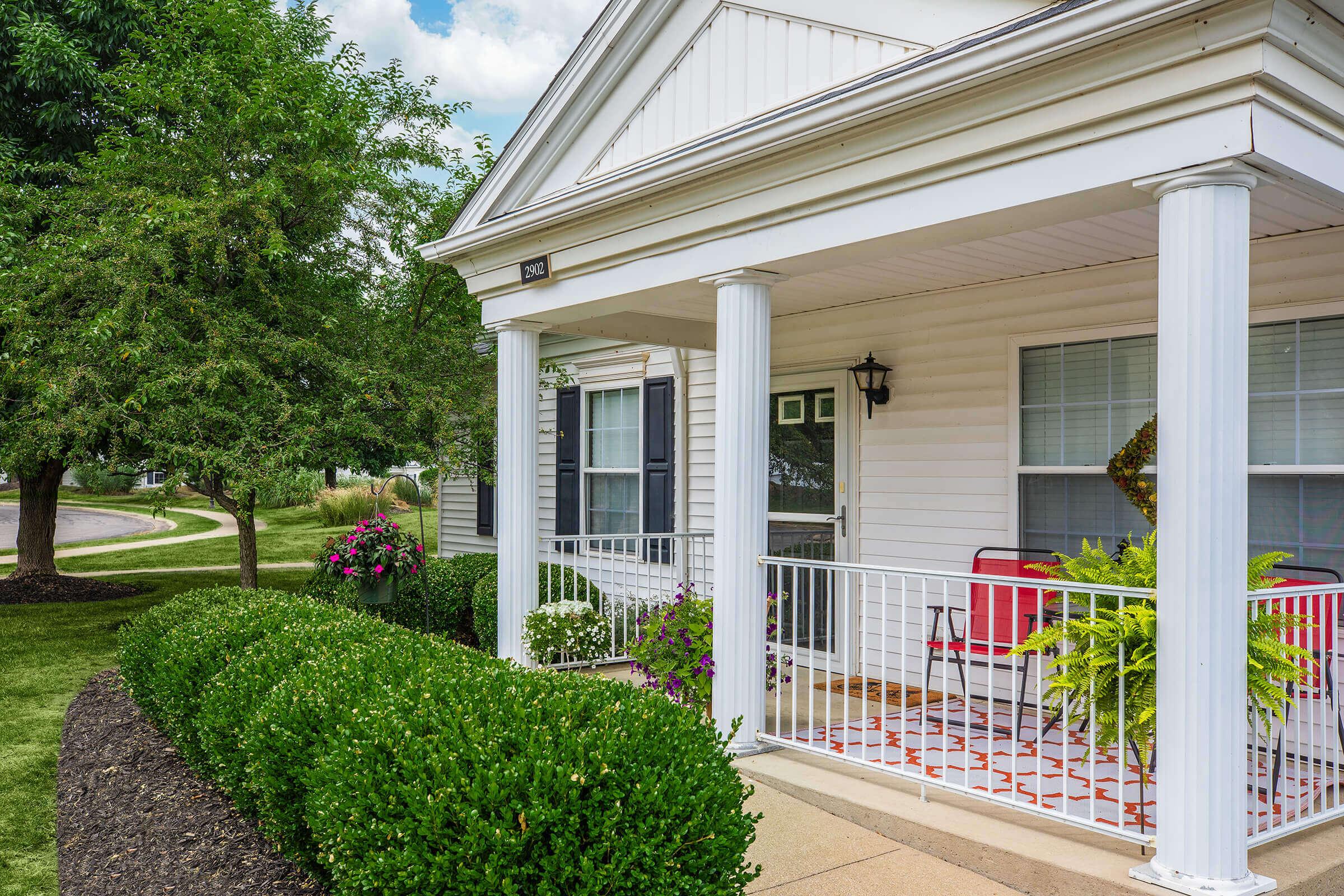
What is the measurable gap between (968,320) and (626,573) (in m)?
3.48

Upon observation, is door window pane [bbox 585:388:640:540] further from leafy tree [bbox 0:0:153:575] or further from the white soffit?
leafy tree [bbox 0:0:153:575]

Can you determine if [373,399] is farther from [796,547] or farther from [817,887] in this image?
[817,887]

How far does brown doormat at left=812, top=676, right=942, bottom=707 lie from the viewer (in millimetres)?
5496

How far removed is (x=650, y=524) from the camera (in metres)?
7.94

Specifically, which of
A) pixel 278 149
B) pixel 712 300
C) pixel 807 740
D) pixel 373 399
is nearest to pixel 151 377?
pixel 373 399

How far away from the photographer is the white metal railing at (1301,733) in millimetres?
3027

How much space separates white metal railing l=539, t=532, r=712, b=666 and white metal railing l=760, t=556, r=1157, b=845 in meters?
0.87

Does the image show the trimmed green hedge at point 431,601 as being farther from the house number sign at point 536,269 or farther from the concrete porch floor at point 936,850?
the concrete porch floor at point 936,850

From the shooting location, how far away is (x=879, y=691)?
5.81 meters

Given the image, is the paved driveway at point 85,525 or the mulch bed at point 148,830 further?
the paved driveway at point 85,525

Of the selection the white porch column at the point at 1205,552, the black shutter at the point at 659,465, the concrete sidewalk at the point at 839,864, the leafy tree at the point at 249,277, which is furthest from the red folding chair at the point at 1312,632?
the leafy tree at the point at 249,277

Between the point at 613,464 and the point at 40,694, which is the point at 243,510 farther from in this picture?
the point at 613,464

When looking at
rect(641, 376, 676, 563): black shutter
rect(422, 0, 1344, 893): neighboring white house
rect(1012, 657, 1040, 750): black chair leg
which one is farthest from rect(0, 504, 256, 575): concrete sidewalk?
rect(1012, 657, 1040, 750): black chair leg

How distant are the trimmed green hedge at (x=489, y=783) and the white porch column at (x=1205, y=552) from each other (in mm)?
1335
